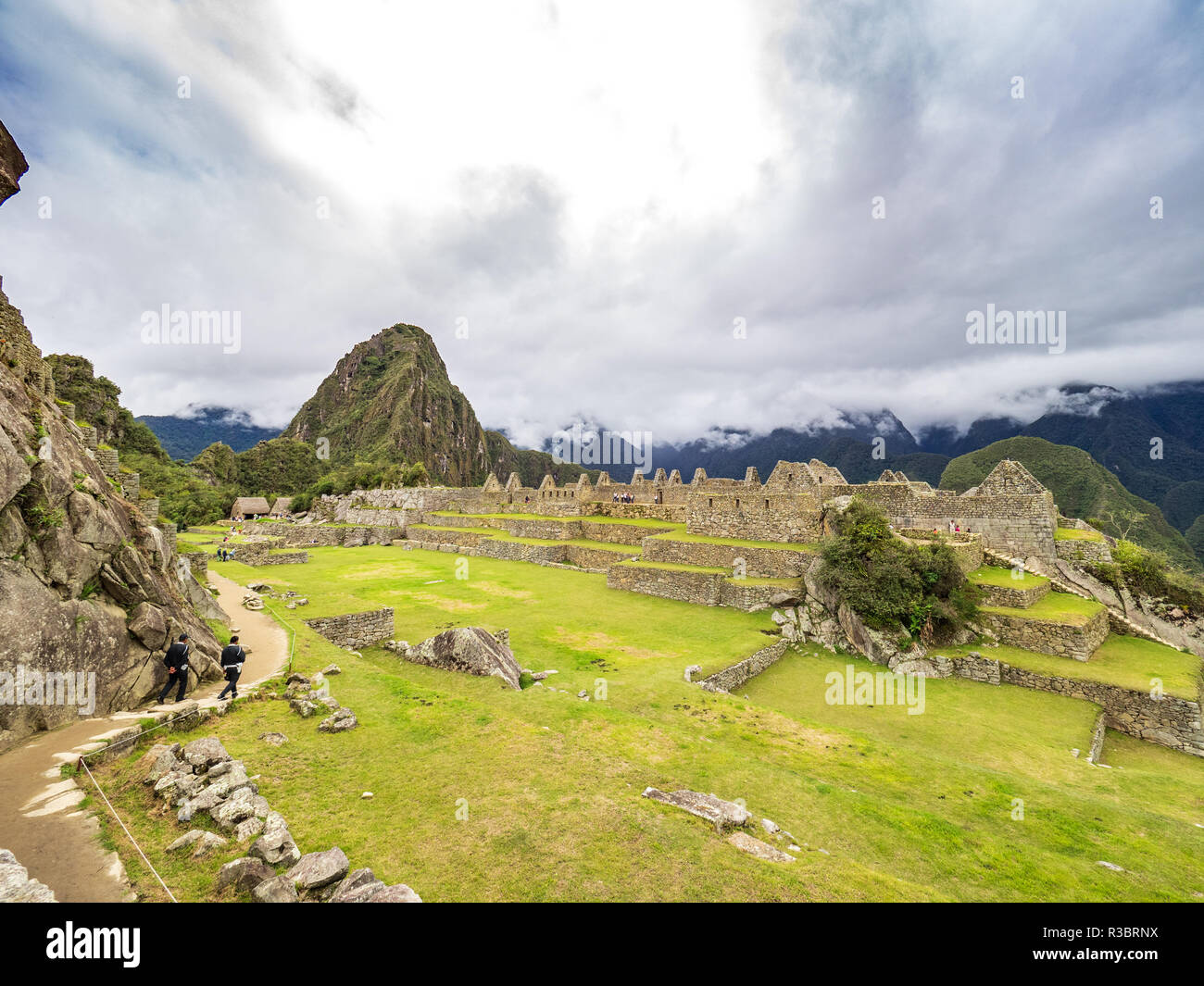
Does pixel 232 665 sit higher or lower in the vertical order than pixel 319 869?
higher

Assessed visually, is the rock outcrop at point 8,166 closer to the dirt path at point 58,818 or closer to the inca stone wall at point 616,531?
the dirt path at point 58,818

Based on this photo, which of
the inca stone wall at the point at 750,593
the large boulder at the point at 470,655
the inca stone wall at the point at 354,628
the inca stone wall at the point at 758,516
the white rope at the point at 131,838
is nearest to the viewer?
the white rope at the point at 131,838

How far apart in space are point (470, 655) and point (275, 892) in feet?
22.0

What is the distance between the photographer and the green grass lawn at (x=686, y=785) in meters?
4.11

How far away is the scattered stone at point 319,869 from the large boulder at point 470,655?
558 cm

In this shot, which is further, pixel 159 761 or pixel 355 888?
pixel 159 761

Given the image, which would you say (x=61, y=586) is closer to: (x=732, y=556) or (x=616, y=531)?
(x=732, y=556)

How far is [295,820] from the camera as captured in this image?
456 centimetres

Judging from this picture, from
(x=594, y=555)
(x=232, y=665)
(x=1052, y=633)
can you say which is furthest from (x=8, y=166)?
(x=1052, y=633)

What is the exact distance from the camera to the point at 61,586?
591 centimetres

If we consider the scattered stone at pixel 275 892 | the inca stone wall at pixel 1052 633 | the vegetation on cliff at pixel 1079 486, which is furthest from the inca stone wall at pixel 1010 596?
the vegetation on cliff at pixel 1079 486
